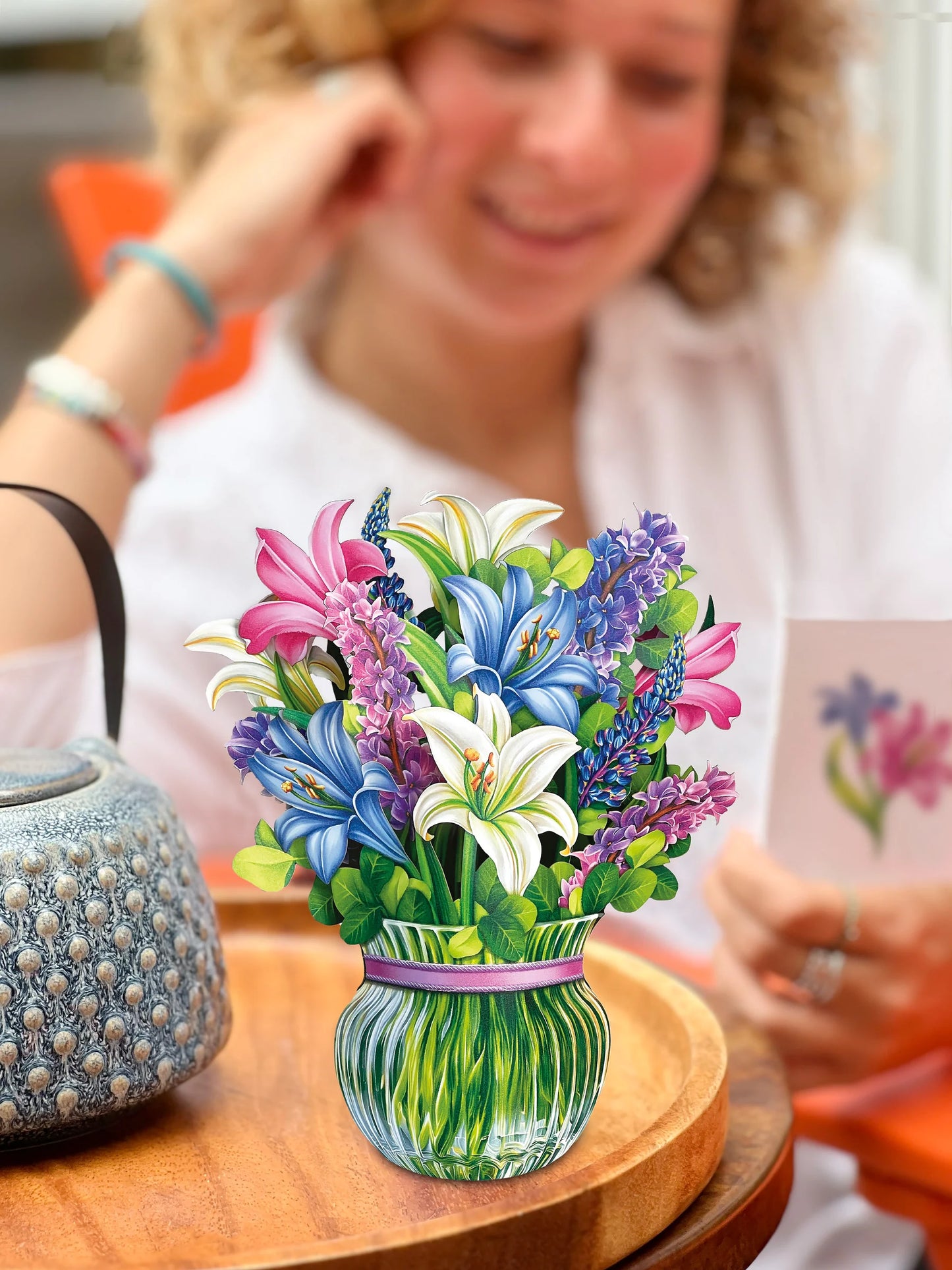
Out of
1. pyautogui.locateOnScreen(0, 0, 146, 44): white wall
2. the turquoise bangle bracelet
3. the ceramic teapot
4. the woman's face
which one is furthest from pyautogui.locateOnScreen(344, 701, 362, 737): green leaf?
pyautogui.locateOnScreen(0, 0, 146, 44): white wall

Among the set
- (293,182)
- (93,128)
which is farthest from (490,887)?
(93,128)

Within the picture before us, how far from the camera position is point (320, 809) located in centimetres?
42

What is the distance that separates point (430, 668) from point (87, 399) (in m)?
0.40

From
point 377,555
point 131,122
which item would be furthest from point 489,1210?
point 131,122

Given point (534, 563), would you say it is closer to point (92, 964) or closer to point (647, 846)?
point (647, 846)

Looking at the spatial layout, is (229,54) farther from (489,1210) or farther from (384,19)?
(489,1210)

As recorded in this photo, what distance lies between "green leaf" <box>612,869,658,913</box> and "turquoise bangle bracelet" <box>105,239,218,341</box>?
1.89ft

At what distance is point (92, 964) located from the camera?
44 centimetres

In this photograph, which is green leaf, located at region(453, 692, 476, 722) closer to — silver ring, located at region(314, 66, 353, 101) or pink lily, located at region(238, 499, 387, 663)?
pink lily, located at region(238, 499, 387, 663)

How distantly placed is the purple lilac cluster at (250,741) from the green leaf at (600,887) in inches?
4.3

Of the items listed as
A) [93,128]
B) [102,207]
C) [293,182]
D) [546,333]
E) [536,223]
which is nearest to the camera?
[293,182]

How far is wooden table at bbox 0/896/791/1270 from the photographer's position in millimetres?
398

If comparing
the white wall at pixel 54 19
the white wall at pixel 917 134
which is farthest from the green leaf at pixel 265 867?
the white wall at pixel 54 19

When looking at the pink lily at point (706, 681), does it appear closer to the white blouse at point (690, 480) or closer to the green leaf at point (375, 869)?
the green leaf at point (375, 869)
